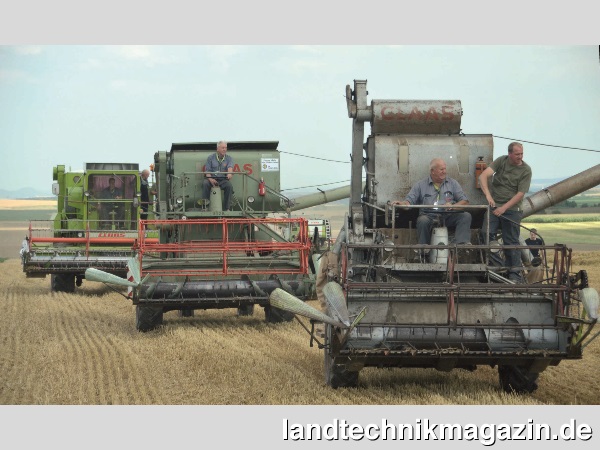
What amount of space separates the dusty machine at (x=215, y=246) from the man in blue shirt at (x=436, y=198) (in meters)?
3.98

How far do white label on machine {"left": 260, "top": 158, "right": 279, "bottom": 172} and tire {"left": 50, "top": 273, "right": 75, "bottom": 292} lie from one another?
741cm

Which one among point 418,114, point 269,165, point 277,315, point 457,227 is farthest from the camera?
point 269,165

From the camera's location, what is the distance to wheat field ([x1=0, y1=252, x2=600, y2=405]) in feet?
31.0

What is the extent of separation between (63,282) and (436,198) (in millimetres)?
14327

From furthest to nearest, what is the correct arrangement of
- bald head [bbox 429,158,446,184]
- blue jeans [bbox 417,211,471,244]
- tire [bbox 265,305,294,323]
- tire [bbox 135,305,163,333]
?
tire [bbox 265,305,294,323] → tire [bbox 135,305,163,333] → bald head [bbox 429,158,446,184] → blue jeans [bbox 417,211,471,244]

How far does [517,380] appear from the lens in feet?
32.2

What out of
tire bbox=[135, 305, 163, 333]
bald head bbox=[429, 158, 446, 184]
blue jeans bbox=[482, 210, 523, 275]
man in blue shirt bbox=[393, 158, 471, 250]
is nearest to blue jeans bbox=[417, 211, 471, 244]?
man in blue shirt bbox=[393, 158, 471, 250]

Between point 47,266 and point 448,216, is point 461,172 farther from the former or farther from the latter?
point 47,266

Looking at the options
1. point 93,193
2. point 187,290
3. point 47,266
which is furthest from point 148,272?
point 93,193

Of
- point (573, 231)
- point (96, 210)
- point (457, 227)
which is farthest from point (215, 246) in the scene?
point (573, 231)

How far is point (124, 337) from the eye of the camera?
1437 centimetres

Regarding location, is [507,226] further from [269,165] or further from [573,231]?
[573,231]

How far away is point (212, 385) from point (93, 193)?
1455 cm

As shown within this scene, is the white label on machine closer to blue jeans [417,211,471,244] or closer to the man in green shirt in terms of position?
the man in green shirt
